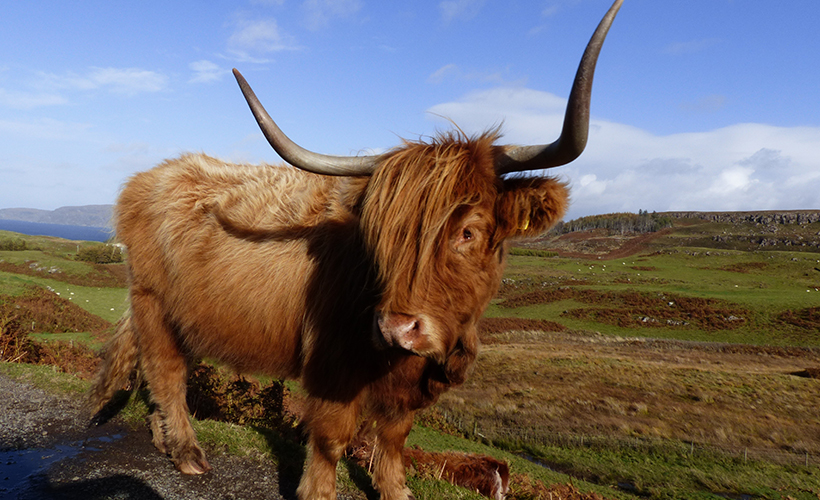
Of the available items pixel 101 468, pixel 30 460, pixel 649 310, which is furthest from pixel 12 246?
pixel 649 310

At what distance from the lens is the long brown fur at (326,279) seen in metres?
2.59

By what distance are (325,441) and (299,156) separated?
1.99m

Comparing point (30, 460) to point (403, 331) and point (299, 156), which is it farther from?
point (403, 331)

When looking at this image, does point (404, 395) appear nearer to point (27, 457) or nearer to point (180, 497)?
point (180, 497)

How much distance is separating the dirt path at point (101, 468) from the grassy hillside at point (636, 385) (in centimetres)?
155

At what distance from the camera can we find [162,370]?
4383 millimetres

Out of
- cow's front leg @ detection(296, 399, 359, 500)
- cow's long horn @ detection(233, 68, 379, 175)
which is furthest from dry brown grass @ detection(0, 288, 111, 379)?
cow's long horn @ detection(233, 68, 379, 175)

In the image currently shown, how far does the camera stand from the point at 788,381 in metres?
14.4

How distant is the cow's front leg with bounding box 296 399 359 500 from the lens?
3.24 metres

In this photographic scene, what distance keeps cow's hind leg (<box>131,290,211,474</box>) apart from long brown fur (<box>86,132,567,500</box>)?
13mm

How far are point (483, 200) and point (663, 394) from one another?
532 inches

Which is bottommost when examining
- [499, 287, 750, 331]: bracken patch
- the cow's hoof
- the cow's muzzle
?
[499, 287, 750, 331]: bracken patch

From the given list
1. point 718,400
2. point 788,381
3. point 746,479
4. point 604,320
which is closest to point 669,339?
point 604,320

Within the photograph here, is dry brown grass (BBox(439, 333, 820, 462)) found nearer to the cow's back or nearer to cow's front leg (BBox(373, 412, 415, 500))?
cow's front leg (BBox(373, 412, 415, 500))
